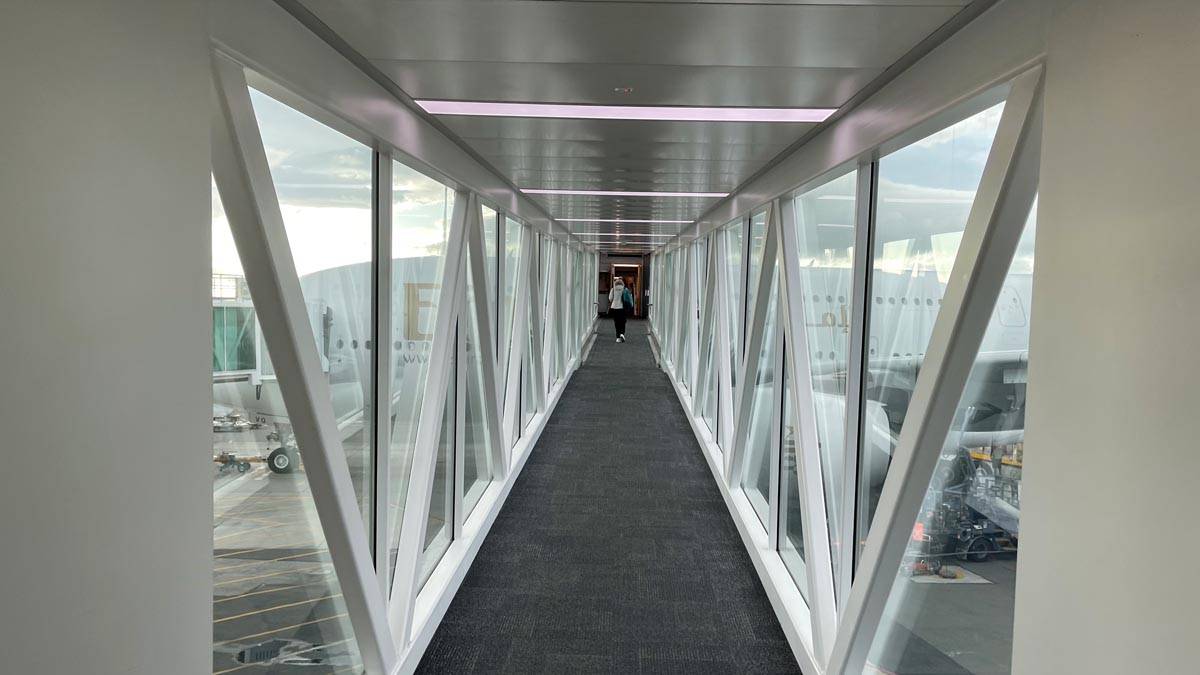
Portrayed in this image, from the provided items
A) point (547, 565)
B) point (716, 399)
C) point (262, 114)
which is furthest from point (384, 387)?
point (716, 399)

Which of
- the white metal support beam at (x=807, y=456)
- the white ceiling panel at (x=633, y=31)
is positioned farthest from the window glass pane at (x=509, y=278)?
the white ceiling panel at (x=633, y=31)

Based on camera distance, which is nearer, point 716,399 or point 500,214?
point 500,214

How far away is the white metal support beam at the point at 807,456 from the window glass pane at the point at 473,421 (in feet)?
6.40

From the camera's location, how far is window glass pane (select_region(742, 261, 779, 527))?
16.1ft

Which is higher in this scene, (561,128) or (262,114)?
(561,128)

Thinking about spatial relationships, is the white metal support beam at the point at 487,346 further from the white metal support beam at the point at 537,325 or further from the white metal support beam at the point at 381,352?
the white metal support beam at the point at 537,325

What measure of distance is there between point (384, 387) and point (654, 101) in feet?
5.21

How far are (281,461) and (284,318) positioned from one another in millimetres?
545

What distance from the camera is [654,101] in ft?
9.03

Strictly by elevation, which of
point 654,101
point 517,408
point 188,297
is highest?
point 654,101

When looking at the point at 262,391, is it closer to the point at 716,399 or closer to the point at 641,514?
the point at 641,514

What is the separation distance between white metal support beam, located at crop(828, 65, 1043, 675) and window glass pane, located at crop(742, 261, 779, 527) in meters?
2.36

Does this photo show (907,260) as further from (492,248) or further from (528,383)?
(528,383)

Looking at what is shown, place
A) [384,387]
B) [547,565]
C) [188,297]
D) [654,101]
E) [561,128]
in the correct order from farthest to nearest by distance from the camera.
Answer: [547,565], [561,128], [384,387], [654,101], [188,297]
